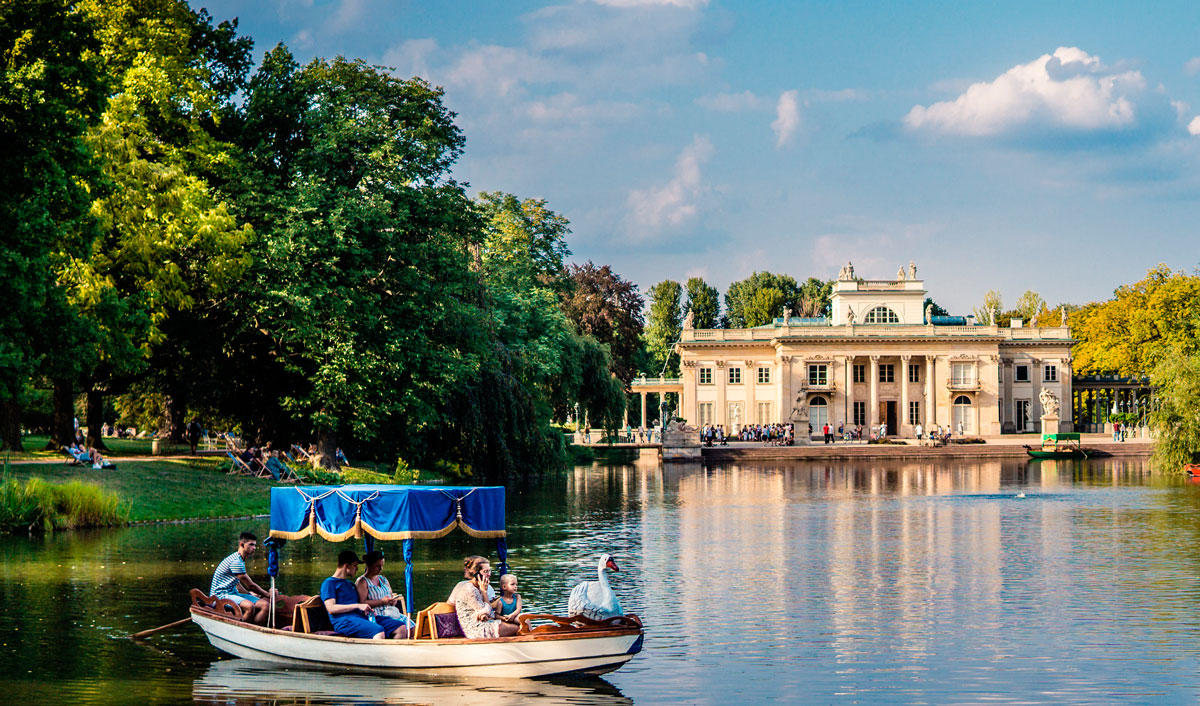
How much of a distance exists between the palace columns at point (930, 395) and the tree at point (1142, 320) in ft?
37.6

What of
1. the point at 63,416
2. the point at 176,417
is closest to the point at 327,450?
the point at 63,416

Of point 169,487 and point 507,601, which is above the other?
point 169,487

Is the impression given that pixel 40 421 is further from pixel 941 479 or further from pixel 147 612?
pixel 147 612

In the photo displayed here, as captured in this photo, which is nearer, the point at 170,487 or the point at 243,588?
the point at 243,588

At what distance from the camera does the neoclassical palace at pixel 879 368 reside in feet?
301

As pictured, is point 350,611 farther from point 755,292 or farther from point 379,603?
point 755,292

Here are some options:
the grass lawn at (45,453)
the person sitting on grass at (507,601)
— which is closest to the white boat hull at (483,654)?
the person sitting on grass at (507,601)

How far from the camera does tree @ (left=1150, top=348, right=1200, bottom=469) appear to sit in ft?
150

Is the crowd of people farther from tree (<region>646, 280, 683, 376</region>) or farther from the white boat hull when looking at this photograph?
tree (<region>646, 280, 683, 376</region>)

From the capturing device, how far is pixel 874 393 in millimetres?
92375

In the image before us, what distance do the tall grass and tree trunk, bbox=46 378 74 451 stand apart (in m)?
8.64

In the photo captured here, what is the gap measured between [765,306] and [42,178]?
96.8 metres

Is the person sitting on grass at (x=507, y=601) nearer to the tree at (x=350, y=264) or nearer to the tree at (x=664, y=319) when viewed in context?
the tree at (x=350, y=264)

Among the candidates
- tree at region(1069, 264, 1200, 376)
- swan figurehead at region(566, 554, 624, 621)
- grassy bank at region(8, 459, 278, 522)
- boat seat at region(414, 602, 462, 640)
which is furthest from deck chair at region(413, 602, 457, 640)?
tree at region(1069, 264, 1200, 376)
